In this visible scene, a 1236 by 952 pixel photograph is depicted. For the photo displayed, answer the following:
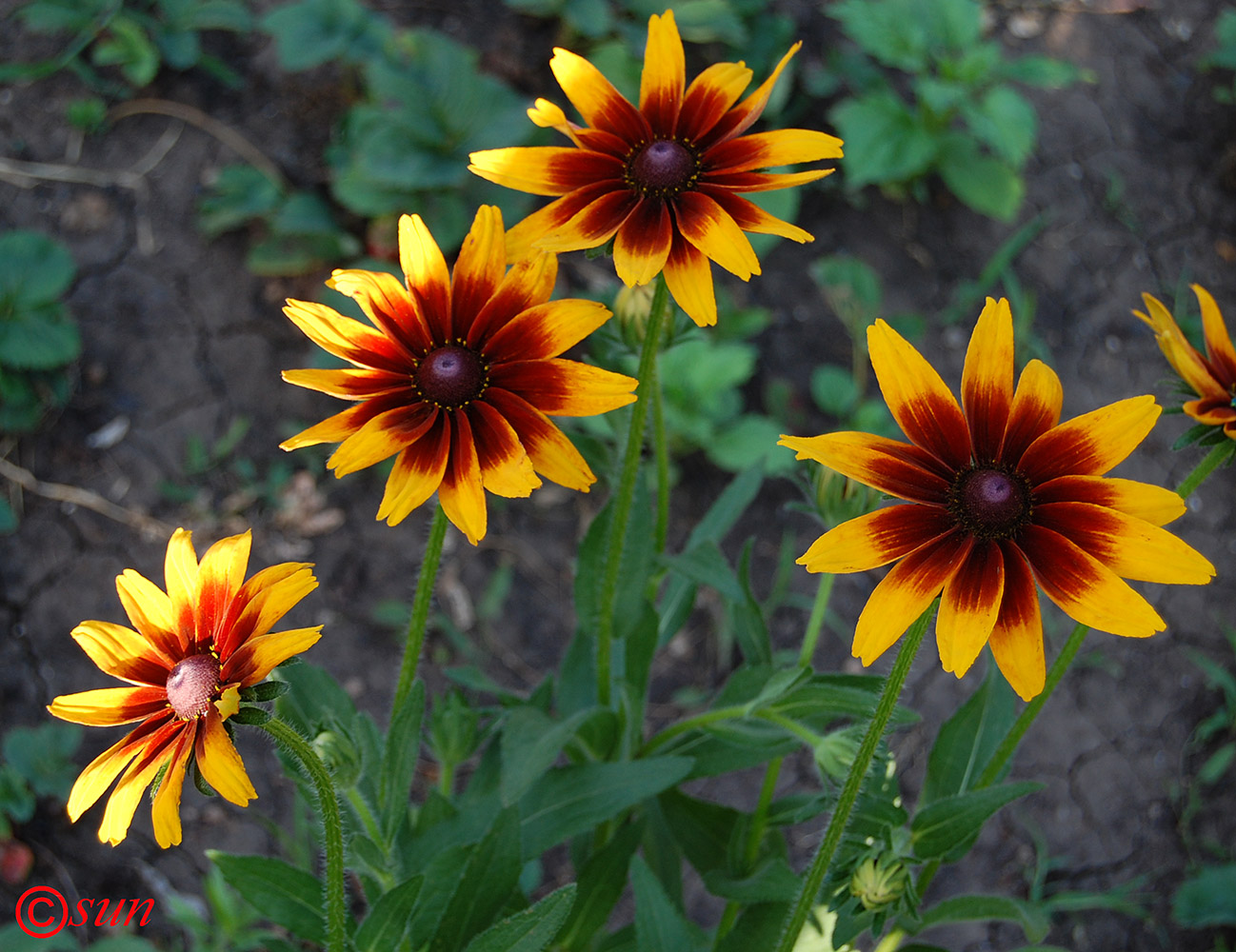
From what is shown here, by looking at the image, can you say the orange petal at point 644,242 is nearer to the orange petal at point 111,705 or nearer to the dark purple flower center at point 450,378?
the dark purple flower center at point 450,378

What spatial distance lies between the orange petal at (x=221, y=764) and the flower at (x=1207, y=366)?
3.68 feet

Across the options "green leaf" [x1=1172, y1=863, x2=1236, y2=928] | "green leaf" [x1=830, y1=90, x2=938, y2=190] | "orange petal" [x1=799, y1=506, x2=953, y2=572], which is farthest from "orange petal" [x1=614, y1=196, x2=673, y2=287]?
"green leaf" [x1=1172, y1=863, x2=1236, y2=928]

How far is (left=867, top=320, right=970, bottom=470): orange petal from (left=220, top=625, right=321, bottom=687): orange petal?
2.04 feet

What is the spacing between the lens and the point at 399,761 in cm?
142

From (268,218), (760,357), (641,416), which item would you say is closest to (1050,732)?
(760,357)

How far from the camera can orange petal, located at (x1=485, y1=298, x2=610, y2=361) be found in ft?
3.86

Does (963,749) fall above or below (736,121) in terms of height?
below

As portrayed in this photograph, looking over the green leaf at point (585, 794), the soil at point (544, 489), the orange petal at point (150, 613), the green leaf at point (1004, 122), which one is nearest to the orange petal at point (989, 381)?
the green leaf at point (585, 794)

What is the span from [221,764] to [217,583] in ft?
0.70

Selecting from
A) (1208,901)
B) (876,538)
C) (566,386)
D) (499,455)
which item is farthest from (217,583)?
(1208,901)

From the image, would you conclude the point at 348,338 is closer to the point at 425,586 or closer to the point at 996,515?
the point at 425,586

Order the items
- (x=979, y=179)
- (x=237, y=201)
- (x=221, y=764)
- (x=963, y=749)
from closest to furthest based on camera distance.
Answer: (x=221, y=764), (x=963, y=749), (x=237, y=201), (x=979, y=179)

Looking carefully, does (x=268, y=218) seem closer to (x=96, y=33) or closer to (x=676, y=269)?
(x=96, y=33)

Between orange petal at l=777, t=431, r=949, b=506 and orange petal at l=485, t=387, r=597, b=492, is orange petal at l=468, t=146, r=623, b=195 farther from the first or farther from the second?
orange petal at l=777, t=431, r=949, b=506
